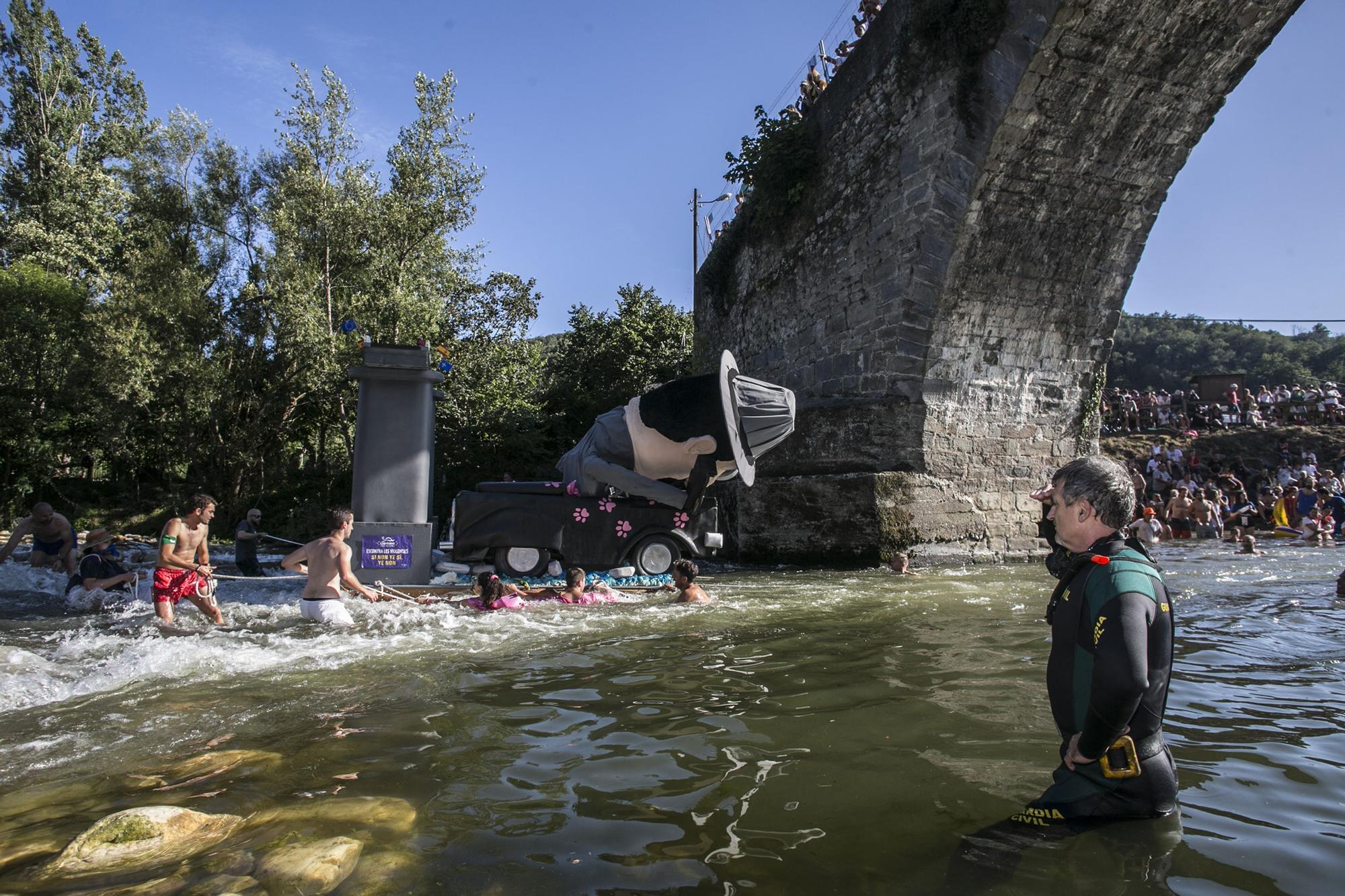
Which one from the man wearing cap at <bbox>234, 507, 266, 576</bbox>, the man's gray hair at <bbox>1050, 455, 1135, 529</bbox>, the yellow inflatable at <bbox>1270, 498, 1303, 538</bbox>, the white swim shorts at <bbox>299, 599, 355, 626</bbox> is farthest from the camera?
the yellow inflatable at <bbox>1270, 498, 1303, 538</bbox>

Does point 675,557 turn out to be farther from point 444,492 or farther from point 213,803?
point 444,492

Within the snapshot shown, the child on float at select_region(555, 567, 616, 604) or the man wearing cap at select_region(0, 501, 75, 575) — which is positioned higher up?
the man wearing cap at select_region(0, 501, 75, 575)

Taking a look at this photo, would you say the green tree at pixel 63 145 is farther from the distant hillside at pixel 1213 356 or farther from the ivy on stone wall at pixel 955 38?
the distant hillside at pixel 1213 356

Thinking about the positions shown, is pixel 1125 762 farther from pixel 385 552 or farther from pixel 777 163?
pixel 777 163

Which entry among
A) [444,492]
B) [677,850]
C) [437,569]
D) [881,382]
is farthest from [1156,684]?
[444,492]

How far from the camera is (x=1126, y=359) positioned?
188 ft

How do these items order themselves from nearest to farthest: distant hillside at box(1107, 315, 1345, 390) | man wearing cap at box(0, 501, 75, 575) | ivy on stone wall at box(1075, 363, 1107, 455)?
1. man wearing cap at box(0, 501, 75, 575)
2. ivy on stone wall at box(1075, 363, 1107, 455)
3. distant hillside at box(1107, 315, 1345, 390)

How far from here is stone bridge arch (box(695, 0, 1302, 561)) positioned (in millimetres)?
9562

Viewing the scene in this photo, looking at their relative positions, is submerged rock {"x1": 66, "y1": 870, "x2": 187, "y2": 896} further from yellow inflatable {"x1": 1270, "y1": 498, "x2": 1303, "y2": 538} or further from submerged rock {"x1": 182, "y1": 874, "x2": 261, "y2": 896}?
yellow inflatable {"x1": 1270, "y1": 498, "x2": 1303, "y2": 538}

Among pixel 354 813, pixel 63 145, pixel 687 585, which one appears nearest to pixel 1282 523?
pixel 687 585

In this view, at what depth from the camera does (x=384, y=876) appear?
2152 mm

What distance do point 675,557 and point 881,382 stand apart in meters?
4.14

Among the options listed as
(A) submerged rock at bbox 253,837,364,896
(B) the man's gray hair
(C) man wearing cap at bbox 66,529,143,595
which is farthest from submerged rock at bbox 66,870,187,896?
(C) man wearing cap at bbox 66,529,143,595

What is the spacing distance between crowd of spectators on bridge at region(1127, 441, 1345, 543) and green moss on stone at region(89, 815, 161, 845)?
1367 centimetres
